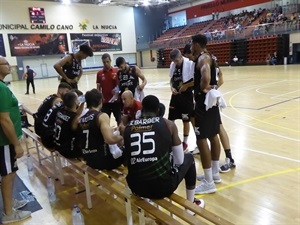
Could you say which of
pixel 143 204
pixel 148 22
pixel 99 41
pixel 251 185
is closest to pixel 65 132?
pixel 143 204

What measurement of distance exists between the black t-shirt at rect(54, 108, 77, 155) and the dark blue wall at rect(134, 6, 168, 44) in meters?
36.4

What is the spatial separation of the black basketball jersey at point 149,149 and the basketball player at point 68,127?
1.41 metres

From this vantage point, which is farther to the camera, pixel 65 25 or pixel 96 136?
pixel 65 25

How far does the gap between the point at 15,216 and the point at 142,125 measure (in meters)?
1.94

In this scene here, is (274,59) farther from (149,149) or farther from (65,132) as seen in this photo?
(149,149)

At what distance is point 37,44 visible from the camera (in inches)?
1215

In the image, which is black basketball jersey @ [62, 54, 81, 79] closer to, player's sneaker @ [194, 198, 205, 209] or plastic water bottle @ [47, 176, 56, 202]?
plastic water bottle @ [47, 176, 56, 202]

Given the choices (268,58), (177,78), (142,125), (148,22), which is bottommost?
(142,125)

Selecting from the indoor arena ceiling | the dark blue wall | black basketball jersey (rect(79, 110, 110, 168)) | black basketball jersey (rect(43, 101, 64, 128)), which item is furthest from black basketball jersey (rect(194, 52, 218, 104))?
the dark blue wall

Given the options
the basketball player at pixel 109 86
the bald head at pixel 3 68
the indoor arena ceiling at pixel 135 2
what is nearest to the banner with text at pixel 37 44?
the indoor arena ceiling at pixel 135 2

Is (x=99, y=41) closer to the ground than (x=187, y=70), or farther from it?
farther from it

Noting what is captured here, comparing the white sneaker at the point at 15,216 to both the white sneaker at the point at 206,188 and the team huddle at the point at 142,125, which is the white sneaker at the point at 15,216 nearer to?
the team huddle at the point at 142,125

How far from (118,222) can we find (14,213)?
3.90 feet

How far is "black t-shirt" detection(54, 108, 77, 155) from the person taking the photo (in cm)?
352
